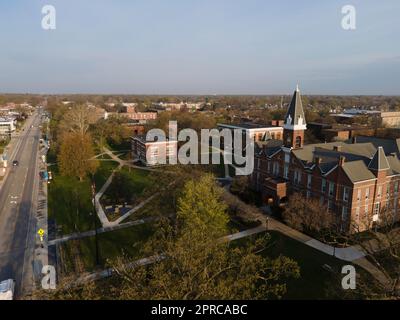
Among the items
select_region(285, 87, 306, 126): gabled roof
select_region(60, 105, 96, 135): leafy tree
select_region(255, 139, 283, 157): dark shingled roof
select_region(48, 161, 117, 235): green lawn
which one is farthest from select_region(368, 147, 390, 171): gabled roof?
select_region(60, 105, 96, 135): leafy tree

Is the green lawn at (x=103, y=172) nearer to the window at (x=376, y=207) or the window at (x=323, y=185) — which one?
the window at (x=323, y=185)

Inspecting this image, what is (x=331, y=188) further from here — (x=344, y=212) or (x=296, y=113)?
(x=296, y=113)

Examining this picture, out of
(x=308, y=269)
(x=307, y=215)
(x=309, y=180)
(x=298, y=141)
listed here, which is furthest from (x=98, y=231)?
(x=298, y=141)

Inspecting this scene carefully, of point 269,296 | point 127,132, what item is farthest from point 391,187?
point 127,132

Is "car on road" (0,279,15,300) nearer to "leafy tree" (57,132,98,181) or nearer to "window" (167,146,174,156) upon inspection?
"leafy tree" (57,132,98,181)

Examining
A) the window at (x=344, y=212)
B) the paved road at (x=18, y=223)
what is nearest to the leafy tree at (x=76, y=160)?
the paved road at (x=18, y=223)

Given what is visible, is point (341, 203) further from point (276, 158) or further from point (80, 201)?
point (80, 201)
